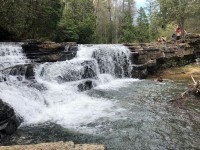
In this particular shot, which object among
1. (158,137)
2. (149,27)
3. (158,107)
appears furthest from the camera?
(149,27)

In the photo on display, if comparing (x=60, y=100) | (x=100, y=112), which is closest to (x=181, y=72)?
(x=60, y=100)

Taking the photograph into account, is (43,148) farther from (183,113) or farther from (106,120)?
(183,113)

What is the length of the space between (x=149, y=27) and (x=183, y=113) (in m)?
31.6

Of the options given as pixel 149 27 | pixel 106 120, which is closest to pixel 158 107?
pixel 106 120

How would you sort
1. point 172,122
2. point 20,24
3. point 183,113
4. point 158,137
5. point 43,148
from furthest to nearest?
point 20,24, point 183,113, point 172,122, point 158,137, point 43,148

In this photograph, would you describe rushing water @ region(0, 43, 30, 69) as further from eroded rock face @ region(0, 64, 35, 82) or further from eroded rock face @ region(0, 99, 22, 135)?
eroded rock face @ region(0, 99, 22, 135)

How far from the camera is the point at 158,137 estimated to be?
769 centimetres

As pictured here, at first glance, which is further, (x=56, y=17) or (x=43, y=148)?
(x=56, y=17)

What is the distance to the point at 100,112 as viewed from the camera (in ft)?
32.7

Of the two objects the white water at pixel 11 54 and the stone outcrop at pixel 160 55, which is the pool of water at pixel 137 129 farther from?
the stone outcrop at pixel 160 55

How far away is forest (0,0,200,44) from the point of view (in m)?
17.9

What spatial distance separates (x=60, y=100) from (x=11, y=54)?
501 cm

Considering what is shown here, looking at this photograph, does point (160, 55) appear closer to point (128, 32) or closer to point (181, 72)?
point (181, 72)

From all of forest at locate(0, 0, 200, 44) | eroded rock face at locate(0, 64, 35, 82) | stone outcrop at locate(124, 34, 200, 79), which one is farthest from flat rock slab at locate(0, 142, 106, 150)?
stone outcrop at locate(124, 34, 200, 79)
